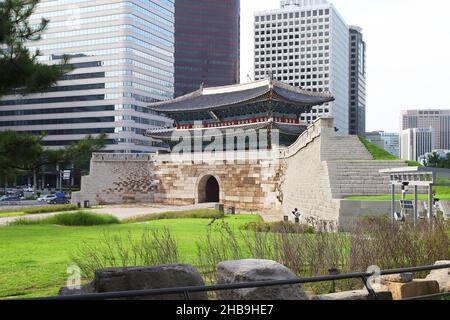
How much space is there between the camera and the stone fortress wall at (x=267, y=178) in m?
22.4

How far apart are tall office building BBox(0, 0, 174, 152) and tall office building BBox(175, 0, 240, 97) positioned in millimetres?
27815

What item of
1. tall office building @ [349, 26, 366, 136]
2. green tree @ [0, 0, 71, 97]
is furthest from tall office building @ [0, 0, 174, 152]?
tall office building @ [349, 26, 366, 136]

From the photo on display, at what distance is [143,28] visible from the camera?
80125 mm

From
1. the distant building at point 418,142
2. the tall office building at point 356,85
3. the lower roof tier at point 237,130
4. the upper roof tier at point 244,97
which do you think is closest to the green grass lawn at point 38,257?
the lower roof tier at point 237,130

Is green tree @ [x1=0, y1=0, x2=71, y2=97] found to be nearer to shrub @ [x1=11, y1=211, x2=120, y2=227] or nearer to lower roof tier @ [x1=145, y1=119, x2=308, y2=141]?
shrub @ [x1=11, y1=211, x2=120, y2=227]

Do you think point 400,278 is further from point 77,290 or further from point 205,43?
point 205,43

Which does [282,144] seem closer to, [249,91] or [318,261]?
[249,91]

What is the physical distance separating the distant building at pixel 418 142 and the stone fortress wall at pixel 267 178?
139m

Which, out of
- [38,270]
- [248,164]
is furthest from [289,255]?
[248,164]

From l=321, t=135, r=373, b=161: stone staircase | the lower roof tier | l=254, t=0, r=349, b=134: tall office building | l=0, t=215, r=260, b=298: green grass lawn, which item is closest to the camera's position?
l=0, t=215, r=260, b=298: green grass lawn

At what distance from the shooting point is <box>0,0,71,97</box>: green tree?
1141cm

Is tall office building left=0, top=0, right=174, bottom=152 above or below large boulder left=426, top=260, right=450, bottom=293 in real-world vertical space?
above

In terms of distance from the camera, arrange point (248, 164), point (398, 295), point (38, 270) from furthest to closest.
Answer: point (248, 164)
point (38, 270)
point (398, 295)

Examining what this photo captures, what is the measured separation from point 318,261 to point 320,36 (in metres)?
111
